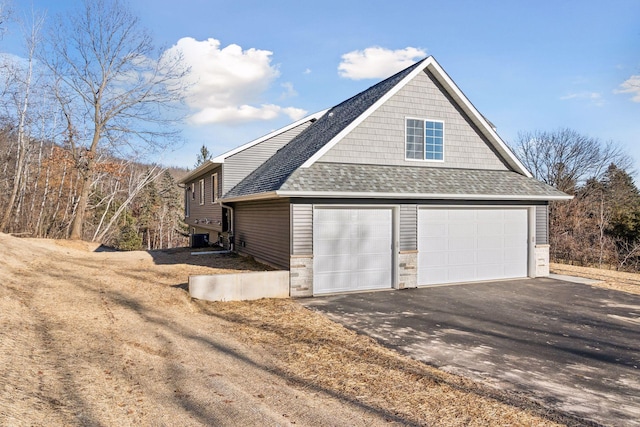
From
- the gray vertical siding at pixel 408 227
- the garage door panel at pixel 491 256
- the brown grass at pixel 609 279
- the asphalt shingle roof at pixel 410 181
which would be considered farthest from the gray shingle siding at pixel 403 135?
the brown grass at pixel 609 279

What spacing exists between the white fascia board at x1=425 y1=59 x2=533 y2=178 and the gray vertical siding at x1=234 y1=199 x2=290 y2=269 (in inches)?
260

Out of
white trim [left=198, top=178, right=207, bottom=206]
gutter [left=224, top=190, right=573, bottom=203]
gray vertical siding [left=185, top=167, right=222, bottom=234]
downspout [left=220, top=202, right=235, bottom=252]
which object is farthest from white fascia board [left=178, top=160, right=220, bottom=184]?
gutter [left=224, top=190, right=573, bottom=203]

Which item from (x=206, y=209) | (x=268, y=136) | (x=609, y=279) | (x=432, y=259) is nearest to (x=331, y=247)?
(x=432, y=259)

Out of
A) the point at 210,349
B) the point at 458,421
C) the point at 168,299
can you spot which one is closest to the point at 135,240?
the point at 168,299

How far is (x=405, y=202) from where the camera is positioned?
38.0 ft

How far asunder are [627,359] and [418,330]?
3.24 meters

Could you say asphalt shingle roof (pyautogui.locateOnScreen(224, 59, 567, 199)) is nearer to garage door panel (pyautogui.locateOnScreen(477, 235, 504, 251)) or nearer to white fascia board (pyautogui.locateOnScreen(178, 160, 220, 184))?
garage door panel (pyautogui.locateOnScreen(477, 235, 504, 251))

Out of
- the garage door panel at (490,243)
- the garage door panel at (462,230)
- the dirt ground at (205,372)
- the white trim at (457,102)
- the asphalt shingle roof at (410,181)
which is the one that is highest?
the white trim at (457,102)

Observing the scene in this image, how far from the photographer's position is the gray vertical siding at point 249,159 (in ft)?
57.5

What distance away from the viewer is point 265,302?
9.66 m

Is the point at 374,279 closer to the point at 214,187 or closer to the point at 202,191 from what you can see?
the point at 214,187

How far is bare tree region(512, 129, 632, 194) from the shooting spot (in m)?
33.7

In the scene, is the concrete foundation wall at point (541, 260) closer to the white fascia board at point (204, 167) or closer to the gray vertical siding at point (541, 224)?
the gray vertical siding at point (541, 224)

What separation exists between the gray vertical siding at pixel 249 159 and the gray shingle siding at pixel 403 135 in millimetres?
6887
